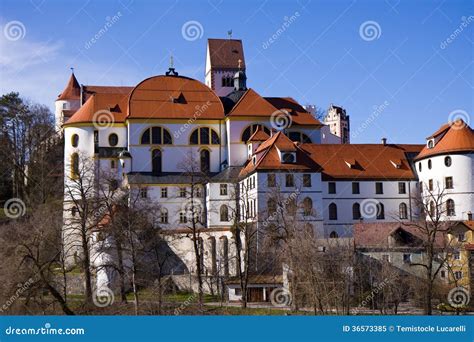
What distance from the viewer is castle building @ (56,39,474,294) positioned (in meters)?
49.6

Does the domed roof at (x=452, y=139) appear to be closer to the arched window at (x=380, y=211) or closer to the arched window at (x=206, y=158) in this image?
the arched window at (x=380, y=211)

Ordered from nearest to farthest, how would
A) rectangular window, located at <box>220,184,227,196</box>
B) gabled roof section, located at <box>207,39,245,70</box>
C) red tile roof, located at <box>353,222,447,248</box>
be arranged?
red tile roof, located at <box>353,222,447,248</box> < rectangular window, located at <box>220,184,227,196</box> < gabled roof section, located at <box>207,39,245,70</box>

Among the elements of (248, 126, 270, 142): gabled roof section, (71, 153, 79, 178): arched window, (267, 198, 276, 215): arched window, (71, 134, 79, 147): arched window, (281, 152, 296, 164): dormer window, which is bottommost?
(267, 198, 276, 215): arched window

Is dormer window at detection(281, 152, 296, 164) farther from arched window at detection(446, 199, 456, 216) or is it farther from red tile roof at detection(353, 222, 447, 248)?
arched window at detection(446, 199, 456, 216)

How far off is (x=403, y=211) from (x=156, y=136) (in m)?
18.7

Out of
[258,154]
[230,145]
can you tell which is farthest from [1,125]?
[258,154]

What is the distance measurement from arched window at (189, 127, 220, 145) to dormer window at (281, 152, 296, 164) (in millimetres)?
9727

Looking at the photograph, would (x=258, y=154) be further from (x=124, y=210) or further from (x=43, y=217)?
(x=43, y=217)

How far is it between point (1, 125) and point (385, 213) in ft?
112

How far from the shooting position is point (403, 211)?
5300cm

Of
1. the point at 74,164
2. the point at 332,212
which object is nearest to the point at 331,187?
the point at 332,212

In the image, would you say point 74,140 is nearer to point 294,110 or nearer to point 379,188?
point 294,110

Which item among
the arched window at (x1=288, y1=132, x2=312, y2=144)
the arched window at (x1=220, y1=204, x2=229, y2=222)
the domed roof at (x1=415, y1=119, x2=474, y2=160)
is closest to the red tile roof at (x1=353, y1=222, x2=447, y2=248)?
the domed roof at (x1=415, y1=119, x2=474, y2=160)

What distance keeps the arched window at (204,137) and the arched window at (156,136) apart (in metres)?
1.79
